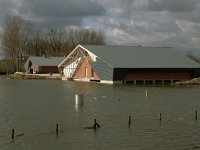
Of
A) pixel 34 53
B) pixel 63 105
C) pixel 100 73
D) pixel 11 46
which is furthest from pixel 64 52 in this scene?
pixel 63 105

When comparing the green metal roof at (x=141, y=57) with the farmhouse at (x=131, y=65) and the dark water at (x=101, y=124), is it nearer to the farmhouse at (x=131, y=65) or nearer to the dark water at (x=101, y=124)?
the farmhouse at (x=131, y=65)

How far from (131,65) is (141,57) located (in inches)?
188

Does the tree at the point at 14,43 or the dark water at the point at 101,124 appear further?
the tree at the point at 14,43

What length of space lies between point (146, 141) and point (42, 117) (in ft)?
25.3

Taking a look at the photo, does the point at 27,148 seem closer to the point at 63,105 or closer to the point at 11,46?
the point at 63,105

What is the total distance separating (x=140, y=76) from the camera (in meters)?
55.2

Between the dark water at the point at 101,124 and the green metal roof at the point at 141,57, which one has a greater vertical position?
the green metal roof at the point at 141,57

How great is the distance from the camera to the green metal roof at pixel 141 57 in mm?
54688

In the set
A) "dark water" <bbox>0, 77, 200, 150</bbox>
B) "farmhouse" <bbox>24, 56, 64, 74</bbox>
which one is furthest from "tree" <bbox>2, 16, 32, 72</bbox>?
"dark water" <bbox>0, 77, 200, 150</bbox>

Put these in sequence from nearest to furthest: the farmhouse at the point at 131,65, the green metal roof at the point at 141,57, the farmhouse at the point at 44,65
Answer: the farmhouse at the point at 131,65, the green metal roof at the point at 141,57, the farmhouse at the point at 44,65

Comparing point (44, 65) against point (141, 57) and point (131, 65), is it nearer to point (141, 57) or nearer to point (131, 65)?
point (141, 57)

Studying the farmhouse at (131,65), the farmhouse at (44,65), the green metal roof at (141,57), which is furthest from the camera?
A: the farmhouse at (44,65)

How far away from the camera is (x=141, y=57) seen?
2290 inches

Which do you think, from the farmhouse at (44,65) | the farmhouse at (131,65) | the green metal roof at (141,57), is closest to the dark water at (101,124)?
the farmhouse at (131,65)
